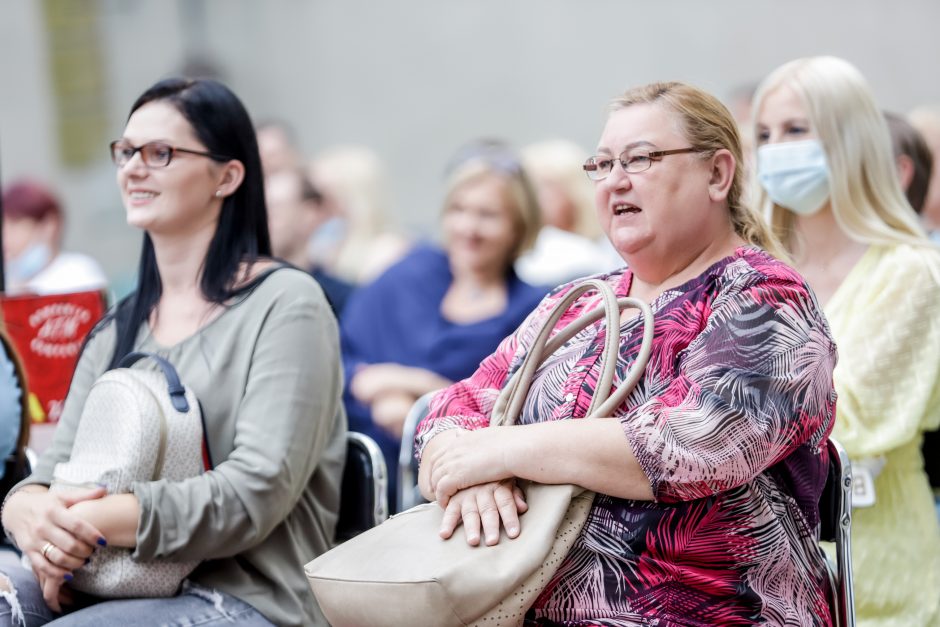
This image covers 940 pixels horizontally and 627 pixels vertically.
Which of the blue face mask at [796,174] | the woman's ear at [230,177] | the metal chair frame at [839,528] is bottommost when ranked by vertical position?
the metal chair frame at [839,528]

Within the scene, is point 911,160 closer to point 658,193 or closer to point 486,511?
point 658,193

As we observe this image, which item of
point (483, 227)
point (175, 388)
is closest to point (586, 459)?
point (175, 388)

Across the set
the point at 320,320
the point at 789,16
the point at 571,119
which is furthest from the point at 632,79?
the point at 320,320

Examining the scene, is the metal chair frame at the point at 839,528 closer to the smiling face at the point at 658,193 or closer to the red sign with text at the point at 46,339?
the smiling face at the point at 658,193

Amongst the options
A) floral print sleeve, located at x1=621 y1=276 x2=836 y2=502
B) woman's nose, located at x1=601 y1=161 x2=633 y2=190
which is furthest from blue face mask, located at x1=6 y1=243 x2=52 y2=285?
floral print sleeve, located at x1=621 y1=276 x2=836 y2=502

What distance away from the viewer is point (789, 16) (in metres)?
8.33

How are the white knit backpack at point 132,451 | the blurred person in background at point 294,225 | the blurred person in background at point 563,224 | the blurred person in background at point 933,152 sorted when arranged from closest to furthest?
the white knit backpack at point 132,451 → the blurred person in background at point 933,152 → the blurred person in background at point 294,225 → the blurred person in background at point 563,224

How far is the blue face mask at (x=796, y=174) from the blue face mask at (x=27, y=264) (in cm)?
468

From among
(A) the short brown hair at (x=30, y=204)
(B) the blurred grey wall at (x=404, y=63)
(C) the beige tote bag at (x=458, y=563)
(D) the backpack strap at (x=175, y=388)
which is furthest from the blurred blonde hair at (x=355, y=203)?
(C) the beige tote bag at (x=458, y=563)

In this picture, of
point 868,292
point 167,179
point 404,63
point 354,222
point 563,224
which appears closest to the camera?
point 167,179

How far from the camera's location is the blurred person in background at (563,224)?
590 centimetres

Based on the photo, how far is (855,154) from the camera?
10.8 feet

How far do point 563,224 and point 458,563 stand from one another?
15.5 ft

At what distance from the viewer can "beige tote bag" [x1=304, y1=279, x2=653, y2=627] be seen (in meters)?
2.02
